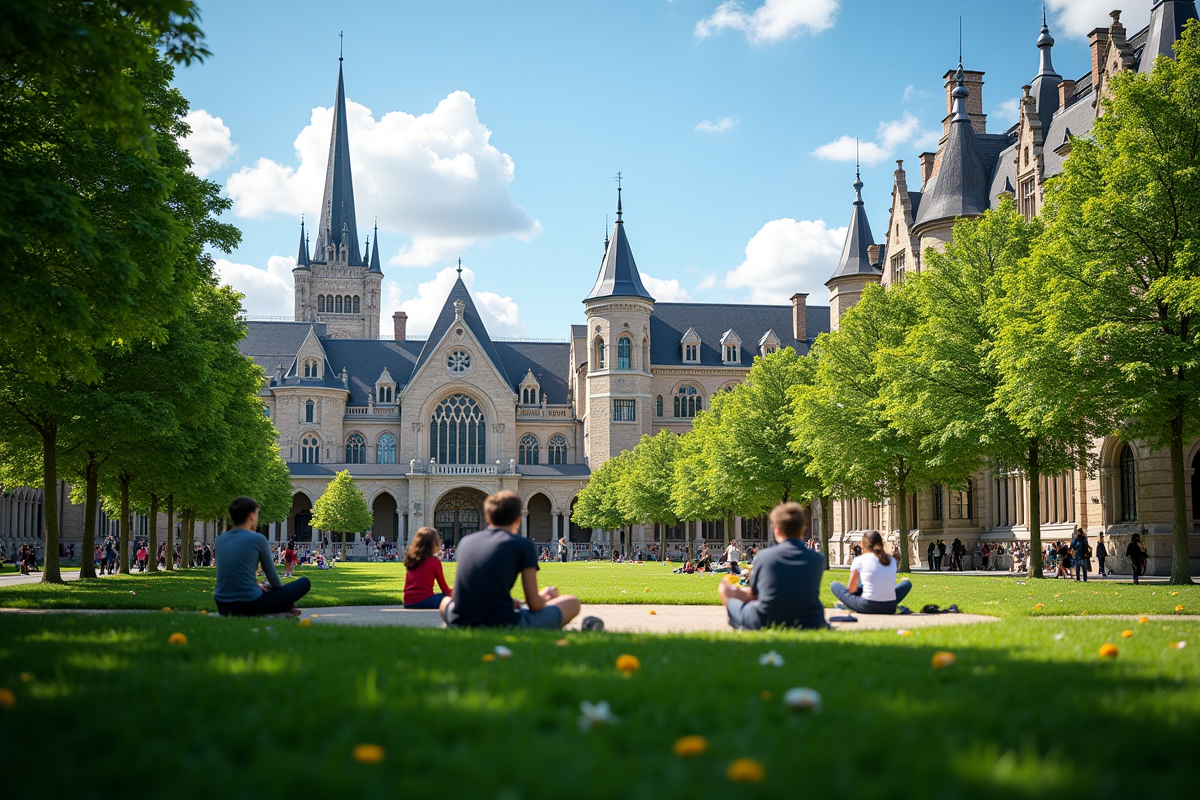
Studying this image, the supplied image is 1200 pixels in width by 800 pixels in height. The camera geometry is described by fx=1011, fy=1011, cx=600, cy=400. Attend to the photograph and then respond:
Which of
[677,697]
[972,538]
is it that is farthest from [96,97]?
[972,538]

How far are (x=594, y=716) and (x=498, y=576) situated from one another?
4.33 metres

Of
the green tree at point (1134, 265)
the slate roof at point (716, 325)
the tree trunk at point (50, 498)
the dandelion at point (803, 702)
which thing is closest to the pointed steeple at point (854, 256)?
the slate roof at point (716, 325)

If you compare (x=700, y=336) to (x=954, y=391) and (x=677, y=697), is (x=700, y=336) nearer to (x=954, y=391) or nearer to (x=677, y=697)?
(x=954, y=391)

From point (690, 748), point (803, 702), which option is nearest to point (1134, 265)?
point (803, 702)

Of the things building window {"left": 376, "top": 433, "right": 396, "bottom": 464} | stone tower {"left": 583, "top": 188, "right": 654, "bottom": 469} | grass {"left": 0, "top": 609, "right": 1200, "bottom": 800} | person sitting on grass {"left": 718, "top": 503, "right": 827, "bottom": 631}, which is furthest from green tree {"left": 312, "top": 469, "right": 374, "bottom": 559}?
grass {"left": 0, "top": 609, "right": 1200, "bottom": 800}

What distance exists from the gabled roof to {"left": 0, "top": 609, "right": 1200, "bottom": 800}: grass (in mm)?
81833

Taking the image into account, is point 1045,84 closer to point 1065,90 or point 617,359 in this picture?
point 1065,90

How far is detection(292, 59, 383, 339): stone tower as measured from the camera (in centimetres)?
11554

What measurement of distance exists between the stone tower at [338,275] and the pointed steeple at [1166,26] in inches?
3712

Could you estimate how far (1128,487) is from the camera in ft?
111

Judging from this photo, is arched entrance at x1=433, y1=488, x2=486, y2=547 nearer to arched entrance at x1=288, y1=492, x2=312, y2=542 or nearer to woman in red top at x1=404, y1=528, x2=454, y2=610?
arched entrance at x1=288, y1=492, x2=312, y2=542

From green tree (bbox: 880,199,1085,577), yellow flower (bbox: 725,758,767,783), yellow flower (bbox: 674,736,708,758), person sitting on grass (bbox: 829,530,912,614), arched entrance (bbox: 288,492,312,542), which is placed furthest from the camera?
arched entrance (bbox: 288,492,312,542)

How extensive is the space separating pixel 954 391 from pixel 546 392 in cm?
6768

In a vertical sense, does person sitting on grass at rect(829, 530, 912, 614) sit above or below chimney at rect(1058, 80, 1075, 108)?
below
